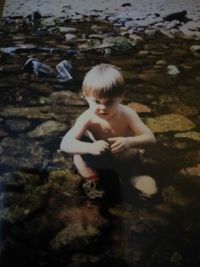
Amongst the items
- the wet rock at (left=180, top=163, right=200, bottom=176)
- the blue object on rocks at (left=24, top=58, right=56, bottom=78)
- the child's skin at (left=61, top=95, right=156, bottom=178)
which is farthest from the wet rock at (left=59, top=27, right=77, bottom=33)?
the wet rock at (left=180, top=163, right=200, bottom=176)

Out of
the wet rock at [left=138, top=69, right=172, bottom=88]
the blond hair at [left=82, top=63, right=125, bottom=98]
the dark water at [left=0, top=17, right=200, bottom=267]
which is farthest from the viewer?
the wet rock at [left=138, top=69, right=172, bottom=88]

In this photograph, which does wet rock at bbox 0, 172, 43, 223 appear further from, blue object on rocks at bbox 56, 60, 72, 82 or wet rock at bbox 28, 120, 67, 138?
blue object on rocks at bbox 56, 60, 72, 82

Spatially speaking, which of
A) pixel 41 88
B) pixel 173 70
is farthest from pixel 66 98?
pixel 173 70

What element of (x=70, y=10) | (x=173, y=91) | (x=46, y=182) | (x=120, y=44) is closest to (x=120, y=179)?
(x=46, y=182)

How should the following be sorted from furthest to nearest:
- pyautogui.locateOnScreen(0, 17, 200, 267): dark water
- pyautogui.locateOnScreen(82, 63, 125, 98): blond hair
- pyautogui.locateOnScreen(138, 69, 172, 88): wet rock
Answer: pyautogui.locateOnScreen(138, 69, 172, 88): wet rock
pyautogui.locateOnScreen(82, 63, 125, 98): blond hair
pyautogui.locateOnScreen(0, 17, 200, 267): dark water

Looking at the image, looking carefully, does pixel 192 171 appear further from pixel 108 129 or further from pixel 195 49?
pixel 195 49

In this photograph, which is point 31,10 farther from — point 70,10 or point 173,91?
point 173,91
